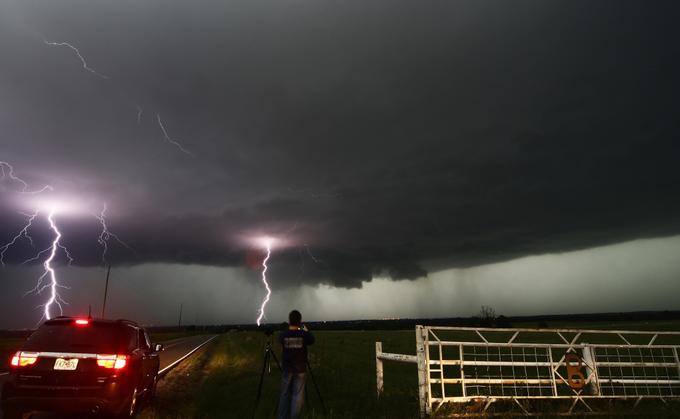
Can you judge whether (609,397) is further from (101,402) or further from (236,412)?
(101,402)

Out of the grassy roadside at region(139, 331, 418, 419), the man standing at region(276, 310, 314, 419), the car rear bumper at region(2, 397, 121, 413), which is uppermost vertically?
the man standing at region(276, 310, 314, 419)

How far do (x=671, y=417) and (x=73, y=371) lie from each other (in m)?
11.6

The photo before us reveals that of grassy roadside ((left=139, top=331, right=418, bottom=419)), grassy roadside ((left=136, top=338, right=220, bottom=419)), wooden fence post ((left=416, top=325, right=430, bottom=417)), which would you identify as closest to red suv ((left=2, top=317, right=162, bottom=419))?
grassy roadside ((left=136, top=338, right=220, bottom=419))

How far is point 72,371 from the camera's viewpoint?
312 inches

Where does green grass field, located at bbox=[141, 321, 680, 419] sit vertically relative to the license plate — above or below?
below

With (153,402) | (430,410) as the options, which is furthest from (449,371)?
(153,402)

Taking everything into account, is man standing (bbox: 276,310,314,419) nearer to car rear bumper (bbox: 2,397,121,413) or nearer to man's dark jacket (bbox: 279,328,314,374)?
man's dark jacket (bbox: 279,328,314,374)

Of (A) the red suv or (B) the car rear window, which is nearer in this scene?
(A) the red suv

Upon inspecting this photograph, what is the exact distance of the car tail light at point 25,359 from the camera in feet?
25.9

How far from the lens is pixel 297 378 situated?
27.2 feet

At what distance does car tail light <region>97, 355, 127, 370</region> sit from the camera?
810 cm

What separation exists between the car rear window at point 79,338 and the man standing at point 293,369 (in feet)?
10.3

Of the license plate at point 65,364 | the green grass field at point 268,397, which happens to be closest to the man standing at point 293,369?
the green grass field at point 268,397

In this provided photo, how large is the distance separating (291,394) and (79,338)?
4.11 m
